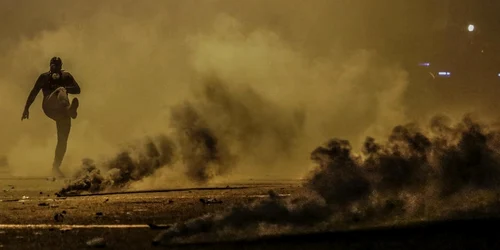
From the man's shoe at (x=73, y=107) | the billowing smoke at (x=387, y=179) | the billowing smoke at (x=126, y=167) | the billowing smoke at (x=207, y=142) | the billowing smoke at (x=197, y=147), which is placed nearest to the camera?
the billowing smoke at (x=387, y=179)

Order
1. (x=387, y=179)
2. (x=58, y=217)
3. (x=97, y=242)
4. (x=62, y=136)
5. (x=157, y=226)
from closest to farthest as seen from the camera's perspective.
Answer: (x=97, y=242), (x=157, y=226), (x=387, y=179), (x=58, y=217), (x=62, y=136)

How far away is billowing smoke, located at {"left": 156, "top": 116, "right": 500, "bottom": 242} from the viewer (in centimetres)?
1579

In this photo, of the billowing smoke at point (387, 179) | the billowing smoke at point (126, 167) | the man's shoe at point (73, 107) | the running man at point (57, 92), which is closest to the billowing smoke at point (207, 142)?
the billowing smoke at point (126, 167)

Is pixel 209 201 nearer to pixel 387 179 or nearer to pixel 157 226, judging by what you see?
pixel 157 226

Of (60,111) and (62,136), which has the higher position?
(60,111)

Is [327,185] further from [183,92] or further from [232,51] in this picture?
[183,92]

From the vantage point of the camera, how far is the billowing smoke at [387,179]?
15.8 m

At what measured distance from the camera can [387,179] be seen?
17.9 metres

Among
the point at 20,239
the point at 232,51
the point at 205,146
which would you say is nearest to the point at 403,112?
the point at 232,51

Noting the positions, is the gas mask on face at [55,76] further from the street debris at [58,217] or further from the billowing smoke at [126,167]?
the street debris at [58,217]

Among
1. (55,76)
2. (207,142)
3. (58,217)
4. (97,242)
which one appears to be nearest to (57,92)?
(55,76)

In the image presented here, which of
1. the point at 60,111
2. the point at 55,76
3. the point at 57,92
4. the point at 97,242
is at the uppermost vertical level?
the point at 55,76

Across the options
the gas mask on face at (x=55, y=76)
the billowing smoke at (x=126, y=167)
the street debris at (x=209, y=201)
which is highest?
the gas mask on face at (x=55, y=76)

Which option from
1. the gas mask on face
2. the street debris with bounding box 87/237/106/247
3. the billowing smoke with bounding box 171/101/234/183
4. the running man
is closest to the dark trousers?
the running man
